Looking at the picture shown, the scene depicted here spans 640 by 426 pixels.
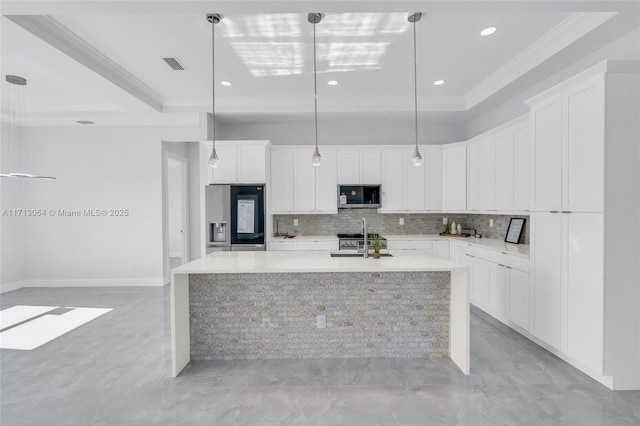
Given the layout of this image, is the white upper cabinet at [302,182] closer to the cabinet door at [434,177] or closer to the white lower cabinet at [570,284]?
the cabinet door at [434,177]

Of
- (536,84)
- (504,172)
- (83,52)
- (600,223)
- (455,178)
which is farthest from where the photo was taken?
(455,178)

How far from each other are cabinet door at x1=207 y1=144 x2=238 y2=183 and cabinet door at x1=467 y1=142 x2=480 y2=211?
360 centimetres

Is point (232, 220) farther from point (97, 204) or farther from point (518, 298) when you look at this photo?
point (518, 298)

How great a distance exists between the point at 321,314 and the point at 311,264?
577 mm

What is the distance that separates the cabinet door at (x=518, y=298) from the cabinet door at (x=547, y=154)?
77 centimetres

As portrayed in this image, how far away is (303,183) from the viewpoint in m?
5.22

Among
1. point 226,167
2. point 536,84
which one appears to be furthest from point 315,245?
point 536,84

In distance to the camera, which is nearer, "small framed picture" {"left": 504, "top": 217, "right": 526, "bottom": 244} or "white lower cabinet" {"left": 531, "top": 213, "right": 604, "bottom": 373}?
"white lower cabinet" {"left": 531, "top": 213, "right": 604, "bottom": 373}

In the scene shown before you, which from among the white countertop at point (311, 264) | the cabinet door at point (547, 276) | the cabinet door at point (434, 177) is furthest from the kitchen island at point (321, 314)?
the cabinet door at point (434, 177)

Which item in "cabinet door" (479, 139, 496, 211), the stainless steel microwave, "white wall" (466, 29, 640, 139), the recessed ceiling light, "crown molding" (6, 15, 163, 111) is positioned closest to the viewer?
"crown molding" (6, 15, 163, 111)

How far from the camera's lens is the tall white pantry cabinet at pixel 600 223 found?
2357 mm

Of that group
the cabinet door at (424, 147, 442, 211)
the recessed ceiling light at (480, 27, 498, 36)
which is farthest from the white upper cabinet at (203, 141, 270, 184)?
the recessed ceiling light at (480, 27, 498, 36)

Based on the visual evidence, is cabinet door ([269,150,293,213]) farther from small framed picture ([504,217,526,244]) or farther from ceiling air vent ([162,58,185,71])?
small framed picture ([504,217,526,244])

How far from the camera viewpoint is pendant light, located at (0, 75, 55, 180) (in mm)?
3925
